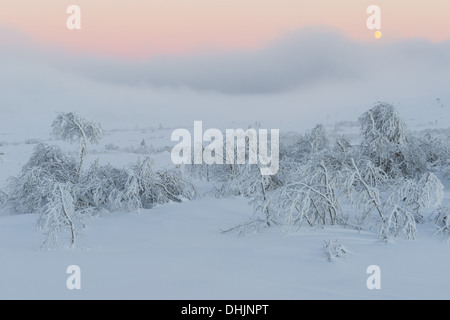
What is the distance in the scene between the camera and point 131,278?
5180 mm

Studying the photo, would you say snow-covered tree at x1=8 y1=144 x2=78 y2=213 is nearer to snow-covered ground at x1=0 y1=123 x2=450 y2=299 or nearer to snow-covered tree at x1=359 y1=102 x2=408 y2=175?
snow-covered ground at x1=0 y1=123 x2=450 y2=299

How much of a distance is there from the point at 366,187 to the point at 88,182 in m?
8.41

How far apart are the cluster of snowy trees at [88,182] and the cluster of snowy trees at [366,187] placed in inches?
82.8

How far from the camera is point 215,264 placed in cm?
588

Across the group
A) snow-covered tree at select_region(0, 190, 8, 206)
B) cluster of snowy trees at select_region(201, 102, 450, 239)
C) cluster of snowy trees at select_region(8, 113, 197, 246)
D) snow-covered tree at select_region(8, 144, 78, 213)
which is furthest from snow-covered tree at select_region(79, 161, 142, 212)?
snow-covered tree at select_region(0, 190, 8, 206)

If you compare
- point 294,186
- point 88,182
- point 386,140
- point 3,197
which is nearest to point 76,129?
point 88,182

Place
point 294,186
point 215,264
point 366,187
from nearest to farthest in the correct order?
point 215,264
point 366,187
point 294,186

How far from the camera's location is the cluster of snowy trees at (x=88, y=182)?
429 inches

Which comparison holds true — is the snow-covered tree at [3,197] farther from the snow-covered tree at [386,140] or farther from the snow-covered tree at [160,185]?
the snow-covered tree at [386,140]

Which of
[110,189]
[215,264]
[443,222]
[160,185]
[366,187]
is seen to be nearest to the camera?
[215,264]

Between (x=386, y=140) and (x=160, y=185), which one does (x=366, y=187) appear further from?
(x=160, y=185)

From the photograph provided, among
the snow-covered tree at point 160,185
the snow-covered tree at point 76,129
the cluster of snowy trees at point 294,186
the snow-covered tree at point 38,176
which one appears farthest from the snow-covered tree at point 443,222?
the snow-covered tree at point 76,129
